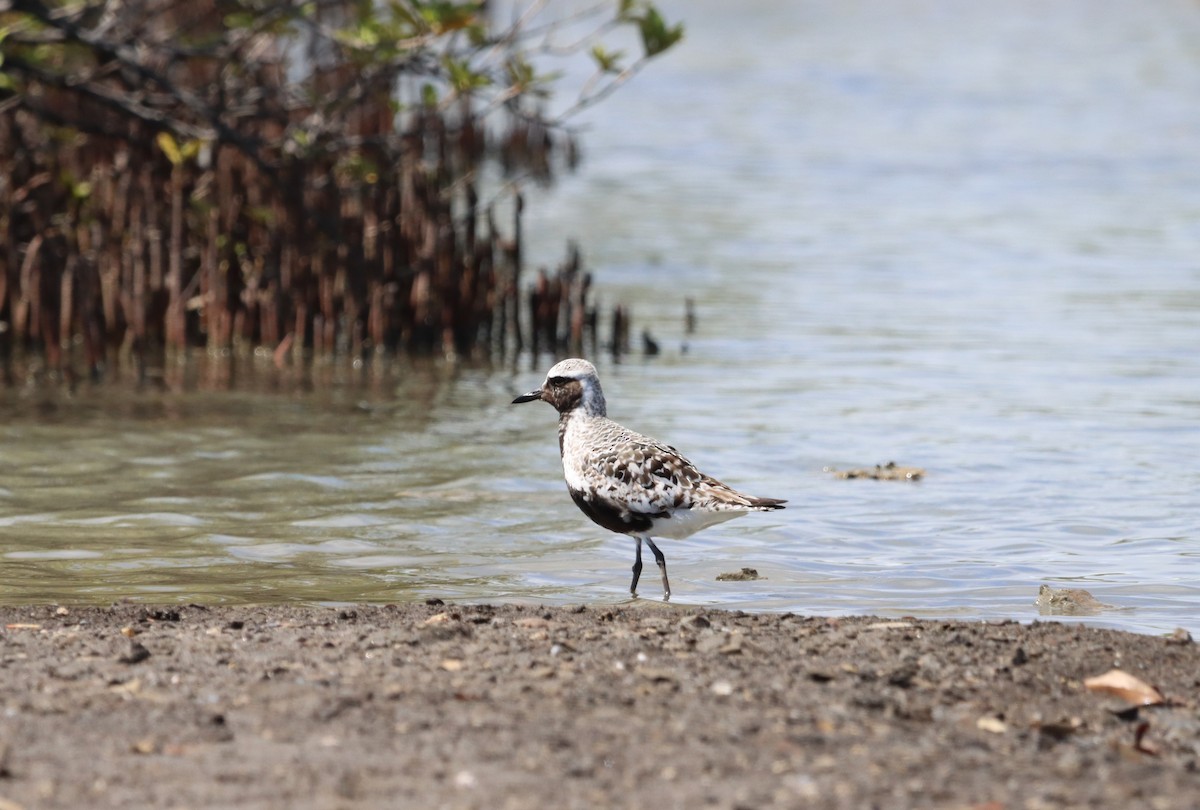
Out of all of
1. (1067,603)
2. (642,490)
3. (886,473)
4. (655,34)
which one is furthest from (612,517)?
(655,34)

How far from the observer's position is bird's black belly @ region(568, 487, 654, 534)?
5.86 m

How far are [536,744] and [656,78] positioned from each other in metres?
26.9

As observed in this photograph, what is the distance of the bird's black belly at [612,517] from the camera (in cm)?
586

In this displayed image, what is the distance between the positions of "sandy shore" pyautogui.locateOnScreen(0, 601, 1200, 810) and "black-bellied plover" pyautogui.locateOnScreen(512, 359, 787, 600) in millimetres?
401

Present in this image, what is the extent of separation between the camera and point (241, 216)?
35.9ft

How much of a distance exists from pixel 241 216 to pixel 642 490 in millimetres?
5972

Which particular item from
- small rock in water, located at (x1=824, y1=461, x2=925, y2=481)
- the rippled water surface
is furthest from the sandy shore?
small rock in water, located at (x1=824, y1=461, x2=925, y2=481)

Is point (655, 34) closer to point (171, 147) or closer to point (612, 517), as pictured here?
point (171, 147)

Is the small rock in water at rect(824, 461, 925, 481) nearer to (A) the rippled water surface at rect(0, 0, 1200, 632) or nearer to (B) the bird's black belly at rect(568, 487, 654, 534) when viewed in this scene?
(A) the rippled water surface at rect(0, 0, 1200, 632)

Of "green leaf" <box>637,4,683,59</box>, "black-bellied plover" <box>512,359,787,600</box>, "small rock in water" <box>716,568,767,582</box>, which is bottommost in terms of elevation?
"small rock in water" <box>716,568,767,582</box>

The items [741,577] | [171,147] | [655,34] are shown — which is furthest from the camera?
[171,147]

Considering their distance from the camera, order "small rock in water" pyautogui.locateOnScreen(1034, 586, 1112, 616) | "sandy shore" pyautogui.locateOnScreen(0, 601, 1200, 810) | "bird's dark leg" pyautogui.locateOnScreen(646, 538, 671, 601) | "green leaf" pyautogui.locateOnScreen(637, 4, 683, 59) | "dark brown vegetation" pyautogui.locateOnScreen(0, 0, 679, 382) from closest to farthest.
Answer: "sandy shore" pyautogui.locateOnScreen(0, 601, 1200, 810)
"small rock in water" pyautogui.locateOnScreen(1034, 586, 1112, 616)
"bird's dark leg" pyautogui.locateOnScreen(646, 538, 671, 601)
"green leaf" pyautogui.locateOnScreen(637, 4, 683, 59)
"dark brown vegetation" pyautogui.locateOnScreen(0, 0, 679, 382)

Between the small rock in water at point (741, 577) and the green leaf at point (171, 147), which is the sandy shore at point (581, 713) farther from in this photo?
the green leaf at point (171, 147)

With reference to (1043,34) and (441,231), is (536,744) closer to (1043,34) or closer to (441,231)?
(441,231)
